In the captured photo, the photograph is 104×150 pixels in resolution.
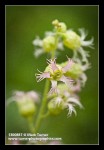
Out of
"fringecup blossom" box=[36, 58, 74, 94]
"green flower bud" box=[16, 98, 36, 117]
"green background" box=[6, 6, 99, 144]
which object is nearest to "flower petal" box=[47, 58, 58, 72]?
"fringecup blossom" box=[36, 58, 74, 94]

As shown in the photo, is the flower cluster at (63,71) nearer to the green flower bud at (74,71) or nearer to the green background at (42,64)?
the green flower bud at (74,71)

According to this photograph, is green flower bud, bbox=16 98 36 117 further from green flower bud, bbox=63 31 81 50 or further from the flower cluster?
green flower bud, bbox=63 31 81 50

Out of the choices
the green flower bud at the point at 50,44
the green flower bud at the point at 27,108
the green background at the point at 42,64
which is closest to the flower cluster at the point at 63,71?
the green flower bud at the point at 50,44

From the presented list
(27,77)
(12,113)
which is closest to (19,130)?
(12,113)

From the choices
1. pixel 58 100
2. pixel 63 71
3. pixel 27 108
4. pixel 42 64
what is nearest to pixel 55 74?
pixel 63 71

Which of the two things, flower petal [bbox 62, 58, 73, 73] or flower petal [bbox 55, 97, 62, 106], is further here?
flower petal [bbox 55, 97, 62, 106]

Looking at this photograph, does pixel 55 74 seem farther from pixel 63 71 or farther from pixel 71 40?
pixel 71 40
